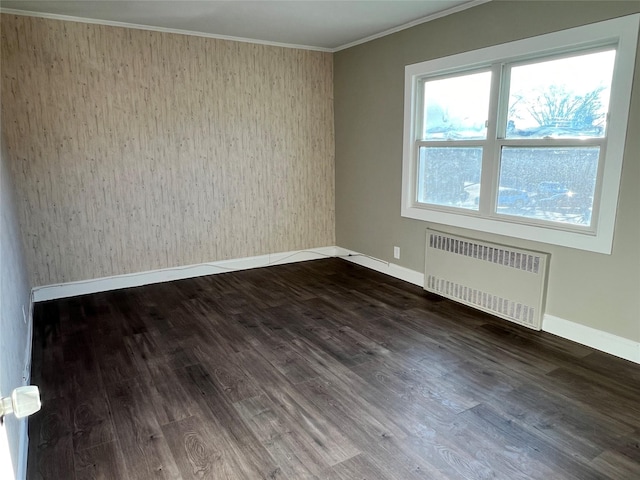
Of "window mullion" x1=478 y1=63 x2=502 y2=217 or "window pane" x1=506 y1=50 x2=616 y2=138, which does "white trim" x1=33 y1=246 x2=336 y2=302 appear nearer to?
"window mullion" x1=478 y1=63 x2=502 y2=217

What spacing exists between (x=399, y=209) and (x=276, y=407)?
267 centimetres

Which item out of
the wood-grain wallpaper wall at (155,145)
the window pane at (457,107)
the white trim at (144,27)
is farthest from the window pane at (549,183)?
the white trim at (144,27)

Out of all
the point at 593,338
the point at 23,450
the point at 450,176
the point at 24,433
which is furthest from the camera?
the point at 450,176

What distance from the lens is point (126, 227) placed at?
13.9 feet

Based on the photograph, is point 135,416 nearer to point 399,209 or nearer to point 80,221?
point 80,221

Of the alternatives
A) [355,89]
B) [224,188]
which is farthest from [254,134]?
[355,89]

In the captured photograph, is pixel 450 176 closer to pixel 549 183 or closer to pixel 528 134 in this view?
pixel 528 134

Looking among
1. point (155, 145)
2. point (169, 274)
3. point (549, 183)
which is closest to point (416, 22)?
point (549, 183)

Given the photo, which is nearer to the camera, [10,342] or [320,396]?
[10,342]

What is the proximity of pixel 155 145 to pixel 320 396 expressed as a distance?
306 cm

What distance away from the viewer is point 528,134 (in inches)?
127

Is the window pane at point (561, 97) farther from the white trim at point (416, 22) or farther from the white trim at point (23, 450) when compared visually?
the white trim at point (23, 450)

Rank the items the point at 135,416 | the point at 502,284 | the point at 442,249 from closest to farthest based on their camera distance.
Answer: the point at 135,416 < the point at 502,284 < the point at 442,249

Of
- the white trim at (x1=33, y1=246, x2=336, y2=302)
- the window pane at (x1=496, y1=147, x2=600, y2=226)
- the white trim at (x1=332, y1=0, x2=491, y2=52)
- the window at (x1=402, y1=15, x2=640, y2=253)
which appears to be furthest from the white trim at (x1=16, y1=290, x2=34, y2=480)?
the white trim at (x1=332, y1=0, x2=491, y2=52)
